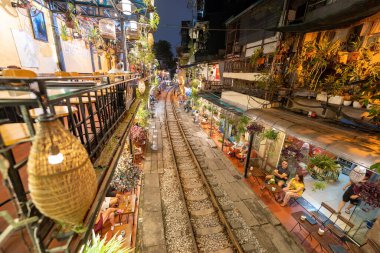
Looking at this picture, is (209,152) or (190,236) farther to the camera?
(209,152)

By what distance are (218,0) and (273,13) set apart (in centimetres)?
1975

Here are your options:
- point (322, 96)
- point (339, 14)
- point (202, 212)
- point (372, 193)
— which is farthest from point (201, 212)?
point (339, 14)

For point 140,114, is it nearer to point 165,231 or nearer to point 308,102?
point 165,231

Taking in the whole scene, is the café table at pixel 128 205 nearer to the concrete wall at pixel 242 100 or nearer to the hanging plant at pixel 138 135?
the hanging plant at pixel 138 135

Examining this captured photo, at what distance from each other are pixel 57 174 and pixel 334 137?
7081 mm

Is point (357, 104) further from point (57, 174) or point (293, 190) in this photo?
point (57, 174)

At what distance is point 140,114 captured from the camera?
495 inches

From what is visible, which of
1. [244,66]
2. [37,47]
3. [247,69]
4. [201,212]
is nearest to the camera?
[37,47]

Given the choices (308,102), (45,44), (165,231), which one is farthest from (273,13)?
(165,231)

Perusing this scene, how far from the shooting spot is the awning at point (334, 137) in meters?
4.29

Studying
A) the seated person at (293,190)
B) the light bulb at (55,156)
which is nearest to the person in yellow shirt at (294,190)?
the seated person at (293,190)

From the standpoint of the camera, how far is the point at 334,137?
5.32 meters

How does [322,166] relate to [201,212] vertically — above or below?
above

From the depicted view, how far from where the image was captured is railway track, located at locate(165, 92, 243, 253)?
6.52 metres
